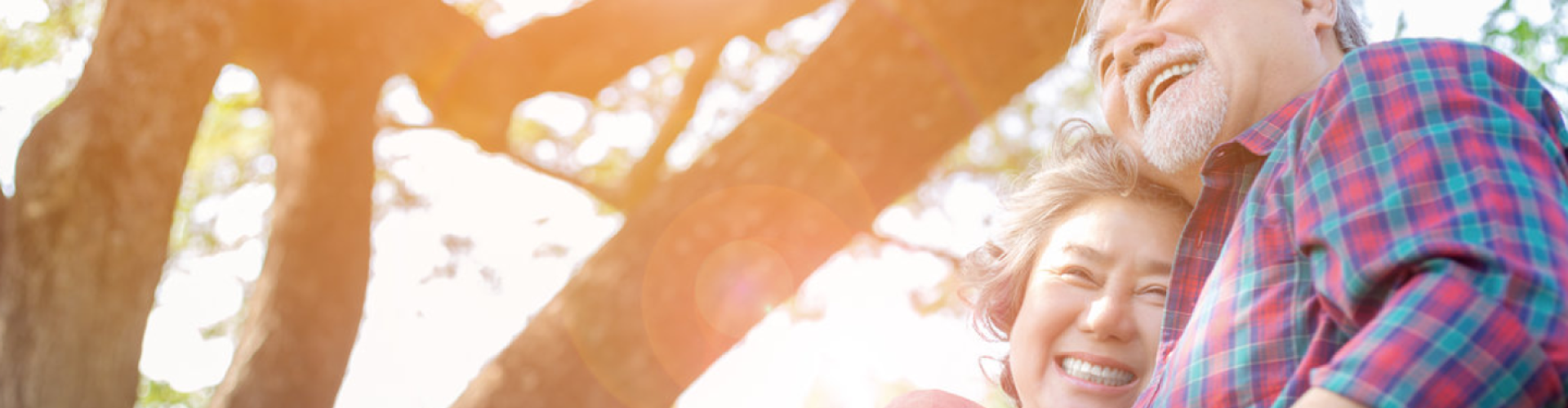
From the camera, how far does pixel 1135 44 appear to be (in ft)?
6.03

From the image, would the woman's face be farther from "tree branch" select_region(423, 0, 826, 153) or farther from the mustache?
"tree branch" select_region(423, 0, 826, 153)

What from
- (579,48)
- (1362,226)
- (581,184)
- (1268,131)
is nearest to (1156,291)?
(1268,131)

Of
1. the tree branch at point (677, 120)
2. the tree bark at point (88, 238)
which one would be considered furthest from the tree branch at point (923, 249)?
the tree bark at point (88, 238)

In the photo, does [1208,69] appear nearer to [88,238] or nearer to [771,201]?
[771,201]

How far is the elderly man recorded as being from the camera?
1.06m

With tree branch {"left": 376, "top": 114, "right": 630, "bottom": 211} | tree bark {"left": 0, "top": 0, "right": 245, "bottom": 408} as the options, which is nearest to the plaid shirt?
tree bark {"left": 0, "top": 0, "right": 245, "bottom": 408}

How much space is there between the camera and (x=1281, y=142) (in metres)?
1.46

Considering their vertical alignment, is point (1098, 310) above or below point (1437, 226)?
below

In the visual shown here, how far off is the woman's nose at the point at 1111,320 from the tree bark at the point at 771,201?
138 centimetres

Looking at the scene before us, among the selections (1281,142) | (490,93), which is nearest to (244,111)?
(490,93)

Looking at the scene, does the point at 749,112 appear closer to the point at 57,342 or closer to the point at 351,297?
the point at 351,297

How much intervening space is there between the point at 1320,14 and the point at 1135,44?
0.29 metres

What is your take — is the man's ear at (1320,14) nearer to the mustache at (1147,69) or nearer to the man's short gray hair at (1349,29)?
the man's short gray hair at (1349,29)

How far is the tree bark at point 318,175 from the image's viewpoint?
353 centimetres
